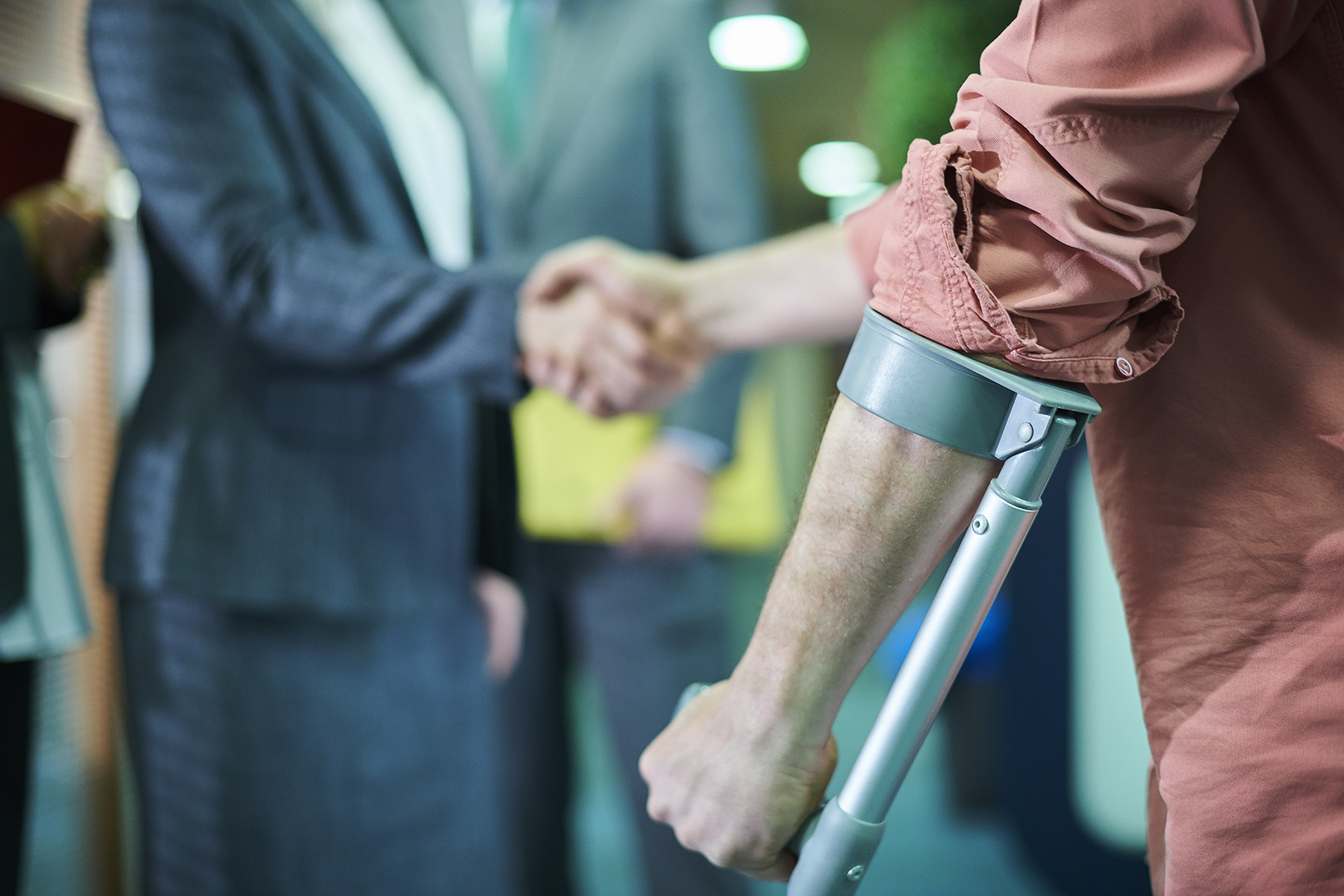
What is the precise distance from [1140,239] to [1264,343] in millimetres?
91

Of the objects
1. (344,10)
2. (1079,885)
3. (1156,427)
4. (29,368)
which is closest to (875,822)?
(1156,427)

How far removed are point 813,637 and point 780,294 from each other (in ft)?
1.60

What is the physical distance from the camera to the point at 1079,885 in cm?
170

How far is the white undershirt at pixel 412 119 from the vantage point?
41.1 inches

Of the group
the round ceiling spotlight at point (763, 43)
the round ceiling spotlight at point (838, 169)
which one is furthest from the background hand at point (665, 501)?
the round ceiling spotlight at point (838, 169)

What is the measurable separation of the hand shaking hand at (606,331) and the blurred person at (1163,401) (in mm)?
536

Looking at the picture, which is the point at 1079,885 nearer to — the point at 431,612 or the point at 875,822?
the point at 431,612

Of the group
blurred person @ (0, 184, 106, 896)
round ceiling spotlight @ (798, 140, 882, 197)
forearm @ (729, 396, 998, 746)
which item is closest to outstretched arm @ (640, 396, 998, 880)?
forearm @ (729, 396, 998, 746)

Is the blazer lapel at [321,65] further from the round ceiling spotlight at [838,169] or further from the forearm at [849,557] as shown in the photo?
the round ceiling spotlight at [838,169]

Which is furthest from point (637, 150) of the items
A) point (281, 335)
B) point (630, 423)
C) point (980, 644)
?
point (980, 644)

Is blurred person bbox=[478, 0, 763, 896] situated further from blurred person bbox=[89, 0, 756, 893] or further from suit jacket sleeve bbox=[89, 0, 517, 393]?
suit jacket sleeve bbox=[89, 0, 517, 393]

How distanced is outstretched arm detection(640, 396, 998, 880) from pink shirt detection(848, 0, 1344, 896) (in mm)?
65

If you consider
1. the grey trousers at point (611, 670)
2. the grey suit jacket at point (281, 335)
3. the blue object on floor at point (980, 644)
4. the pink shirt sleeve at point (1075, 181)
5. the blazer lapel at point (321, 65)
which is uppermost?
the pink shirt sleeve at point (1075, 181)

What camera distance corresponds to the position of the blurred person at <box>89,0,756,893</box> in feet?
2.93
